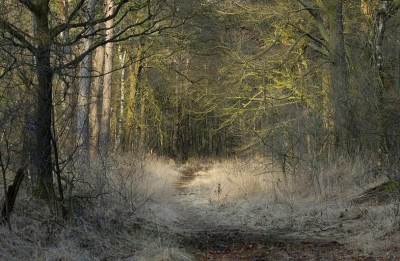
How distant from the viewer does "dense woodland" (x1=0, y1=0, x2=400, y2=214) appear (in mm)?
6852

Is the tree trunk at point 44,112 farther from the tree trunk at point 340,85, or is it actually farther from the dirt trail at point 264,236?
the tree trunk at point 340,85

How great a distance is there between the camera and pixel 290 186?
38.4 ft

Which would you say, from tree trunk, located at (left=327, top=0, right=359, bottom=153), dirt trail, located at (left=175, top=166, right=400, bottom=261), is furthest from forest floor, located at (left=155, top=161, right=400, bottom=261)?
tree trunk, located at (left=327, top=0, right=359, bottom=153)

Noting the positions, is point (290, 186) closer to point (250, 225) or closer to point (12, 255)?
point (250, 225)

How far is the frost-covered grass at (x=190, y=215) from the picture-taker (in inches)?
240

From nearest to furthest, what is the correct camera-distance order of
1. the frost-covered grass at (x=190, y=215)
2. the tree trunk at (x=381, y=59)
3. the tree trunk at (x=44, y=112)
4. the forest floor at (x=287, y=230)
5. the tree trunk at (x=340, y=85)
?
the frost-covered grass at (x=190, y=215) < the forest floor at (x=287, y=230) < the tree trunk at (x=44, y=112) < the tree trunk at (x=381, y=59) < the tree trunk at (x=340, y=85)

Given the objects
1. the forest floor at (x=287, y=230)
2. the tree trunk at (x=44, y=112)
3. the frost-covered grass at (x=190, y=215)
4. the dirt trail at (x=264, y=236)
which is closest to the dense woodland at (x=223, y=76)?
the tree trunk at (x=44, y=112)

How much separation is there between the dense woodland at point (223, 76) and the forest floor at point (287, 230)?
1903 mm

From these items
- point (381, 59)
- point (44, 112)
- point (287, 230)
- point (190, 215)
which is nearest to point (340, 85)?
point (381, 59)

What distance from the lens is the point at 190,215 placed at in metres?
10.6

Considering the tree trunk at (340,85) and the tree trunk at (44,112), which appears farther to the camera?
the tree trunk at (340,85)

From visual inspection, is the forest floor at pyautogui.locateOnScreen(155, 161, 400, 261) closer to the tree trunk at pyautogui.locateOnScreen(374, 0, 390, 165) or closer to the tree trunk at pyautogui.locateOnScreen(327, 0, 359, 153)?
the tree trunk at pyautogui.locateOnScreen(374, 0, 390, 165)

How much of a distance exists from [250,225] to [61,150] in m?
3.37

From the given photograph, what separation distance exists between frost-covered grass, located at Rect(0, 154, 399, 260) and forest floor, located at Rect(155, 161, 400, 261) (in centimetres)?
2
